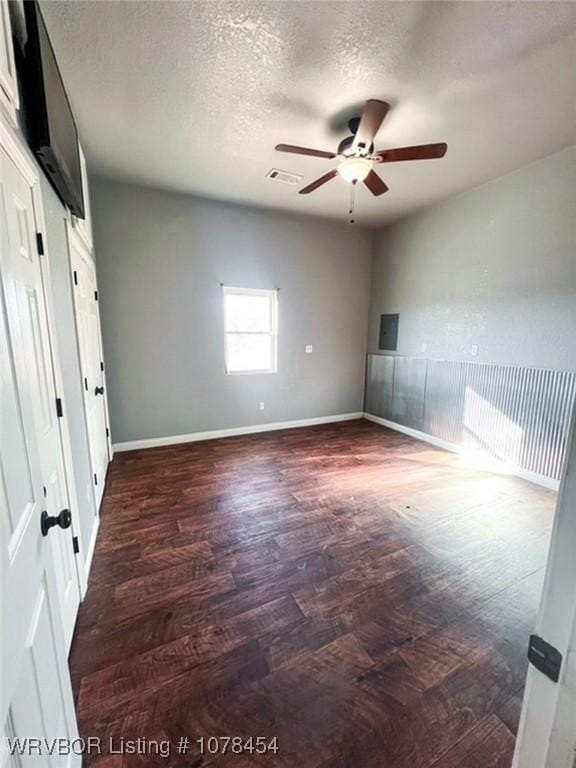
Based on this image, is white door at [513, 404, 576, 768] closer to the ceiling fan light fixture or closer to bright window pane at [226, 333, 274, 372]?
the ceiling fan light fixture

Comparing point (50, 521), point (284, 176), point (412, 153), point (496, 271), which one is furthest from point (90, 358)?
point (496, 271)

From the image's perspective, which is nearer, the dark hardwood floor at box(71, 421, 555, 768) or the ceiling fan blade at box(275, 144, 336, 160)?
the dark hardwood floor at box(71, 421, 555, 768)

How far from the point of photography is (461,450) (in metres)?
3.96

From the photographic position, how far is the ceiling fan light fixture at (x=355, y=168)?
239 cm

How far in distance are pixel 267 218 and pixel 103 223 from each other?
1.99 metres

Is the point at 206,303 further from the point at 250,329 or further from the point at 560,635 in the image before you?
the point at 560,635

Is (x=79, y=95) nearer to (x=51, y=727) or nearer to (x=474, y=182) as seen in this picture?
(x=51, y=727)

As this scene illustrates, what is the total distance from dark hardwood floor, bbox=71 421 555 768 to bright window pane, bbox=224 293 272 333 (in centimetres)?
222

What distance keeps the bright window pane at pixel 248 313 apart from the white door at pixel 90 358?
5.41 ft

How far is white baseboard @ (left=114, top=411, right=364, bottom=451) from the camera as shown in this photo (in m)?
4.03

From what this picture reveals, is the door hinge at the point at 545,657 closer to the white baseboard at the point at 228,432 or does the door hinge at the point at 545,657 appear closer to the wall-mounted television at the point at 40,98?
the wall-mounted television at the point at 40,98

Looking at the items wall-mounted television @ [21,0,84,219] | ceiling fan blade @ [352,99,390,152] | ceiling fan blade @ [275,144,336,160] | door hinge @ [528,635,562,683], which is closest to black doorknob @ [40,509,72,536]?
door hinge @ [528,635,562,683]

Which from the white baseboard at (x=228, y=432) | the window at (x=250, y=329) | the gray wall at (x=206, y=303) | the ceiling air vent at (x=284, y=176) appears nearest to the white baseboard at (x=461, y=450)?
the white baseboard at (x=228, y=432)

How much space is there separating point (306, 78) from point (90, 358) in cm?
255
